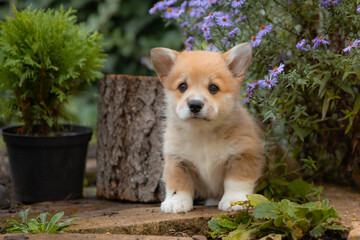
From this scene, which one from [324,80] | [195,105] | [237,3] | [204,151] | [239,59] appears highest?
[237,3]

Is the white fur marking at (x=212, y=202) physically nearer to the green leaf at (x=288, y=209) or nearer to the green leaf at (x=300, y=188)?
the green leaf at (x=300, y=188)

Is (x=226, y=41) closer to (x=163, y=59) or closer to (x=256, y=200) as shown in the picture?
(x=163, y=59)

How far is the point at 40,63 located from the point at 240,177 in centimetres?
201

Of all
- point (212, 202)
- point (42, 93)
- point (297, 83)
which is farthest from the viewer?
point (42, 93)

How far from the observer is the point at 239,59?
10.4 ft

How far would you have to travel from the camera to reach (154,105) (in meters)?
4.04

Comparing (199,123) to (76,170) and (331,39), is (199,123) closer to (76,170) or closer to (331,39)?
(331,39)

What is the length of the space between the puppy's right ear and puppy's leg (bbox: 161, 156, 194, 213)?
64 centimetres

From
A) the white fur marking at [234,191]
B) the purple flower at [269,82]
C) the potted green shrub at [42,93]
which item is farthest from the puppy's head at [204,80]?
the potted green shrub at [42,93]

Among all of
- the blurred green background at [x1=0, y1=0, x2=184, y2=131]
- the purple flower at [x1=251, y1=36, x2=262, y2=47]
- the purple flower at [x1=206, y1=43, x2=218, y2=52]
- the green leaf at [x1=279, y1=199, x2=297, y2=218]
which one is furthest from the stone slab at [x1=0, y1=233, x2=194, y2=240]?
the blurred green background at [x1=0, y1=0, x2=184, y2=131]

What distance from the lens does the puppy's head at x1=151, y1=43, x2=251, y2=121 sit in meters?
2.95

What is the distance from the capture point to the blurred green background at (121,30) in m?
6.88

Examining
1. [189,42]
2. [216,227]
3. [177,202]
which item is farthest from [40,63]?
[216,227]

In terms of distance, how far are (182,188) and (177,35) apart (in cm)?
413
